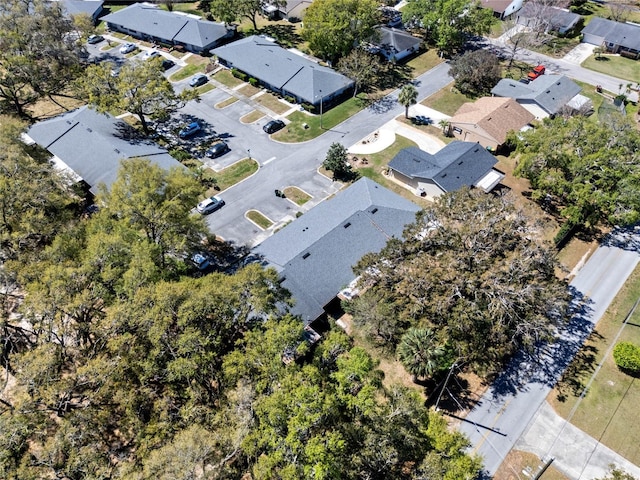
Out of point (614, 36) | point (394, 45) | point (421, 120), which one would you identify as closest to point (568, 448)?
point (421, 120)

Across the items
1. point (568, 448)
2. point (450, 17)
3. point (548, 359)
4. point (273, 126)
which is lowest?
point (568, 448)

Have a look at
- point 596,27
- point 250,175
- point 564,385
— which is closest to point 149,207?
point 250,175

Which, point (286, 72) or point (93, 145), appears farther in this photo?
point (286, 72)

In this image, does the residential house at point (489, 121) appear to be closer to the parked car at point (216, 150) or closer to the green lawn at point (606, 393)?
the green lawn at point (606, 393)

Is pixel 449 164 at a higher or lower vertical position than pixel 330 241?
higher

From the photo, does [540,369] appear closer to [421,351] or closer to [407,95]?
[421,351]

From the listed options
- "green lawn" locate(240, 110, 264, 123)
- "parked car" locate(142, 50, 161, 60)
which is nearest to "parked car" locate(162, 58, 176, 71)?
"parked car" locate(142, 50, 161, 60)

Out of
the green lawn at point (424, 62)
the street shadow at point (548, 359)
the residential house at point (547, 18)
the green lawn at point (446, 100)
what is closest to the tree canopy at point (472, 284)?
the street shadow at point (548, 359)
